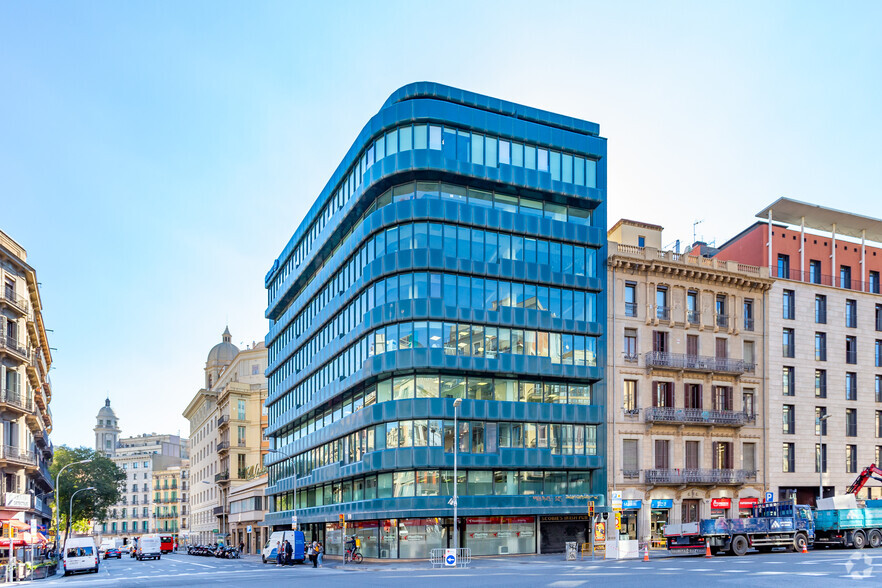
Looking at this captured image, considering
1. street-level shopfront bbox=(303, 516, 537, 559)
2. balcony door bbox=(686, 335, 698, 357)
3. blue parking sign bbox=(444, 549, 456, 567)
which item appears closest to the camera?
blue parking sign bbox=(444, 549, 456, 567)

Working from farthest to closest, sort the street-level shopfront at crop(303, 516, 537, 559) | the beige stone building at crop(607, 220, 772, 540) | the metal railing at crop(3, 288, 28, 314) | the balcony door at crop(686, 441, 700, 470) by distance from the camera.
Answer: the balcony door at crop(686, 441, 700, 470), the beige stone building at crop(607, 220, 772, 540), the metal railing at crop(3, 288, 28, 314), the street-level shopfront at crop(303, 516, 537, 559)

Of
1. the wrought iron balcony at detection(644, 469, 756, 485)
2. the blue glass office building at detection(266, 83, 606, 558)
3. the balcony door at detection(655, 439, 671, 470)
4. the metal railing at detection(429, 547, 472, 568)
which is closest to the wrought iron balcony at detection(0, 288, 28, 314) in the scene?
the blue glass office building at detection(266, 83, 606, 558)

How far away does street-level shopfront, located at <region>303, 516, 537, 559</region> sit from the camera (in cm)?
5094

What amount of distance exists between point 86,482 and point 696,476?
264 ft

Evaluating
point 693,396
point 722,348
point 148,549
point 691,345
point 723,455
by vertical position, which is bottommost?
point 148,549

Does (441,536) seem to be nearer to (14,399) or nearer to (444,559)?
(444,559)

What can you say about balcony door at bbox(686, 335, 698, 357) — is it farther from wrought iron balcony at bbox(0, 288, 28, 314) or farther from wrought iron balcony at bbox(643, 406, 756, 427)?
wrought iron balcony at bbox(0, 288, 28, 314)

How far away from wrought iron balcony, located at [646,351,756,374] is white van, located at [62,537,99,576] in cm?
4057

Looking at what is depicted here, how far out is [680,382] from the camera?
2339 inches

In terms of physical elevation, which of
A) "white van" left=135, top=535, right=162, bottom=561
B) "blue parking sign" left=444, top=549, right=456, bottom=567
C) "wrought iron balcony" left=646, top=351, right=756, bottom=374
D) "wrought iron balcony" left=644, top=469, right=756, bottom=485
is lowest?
"white van" left=135, top=535, right=162, bottom=561

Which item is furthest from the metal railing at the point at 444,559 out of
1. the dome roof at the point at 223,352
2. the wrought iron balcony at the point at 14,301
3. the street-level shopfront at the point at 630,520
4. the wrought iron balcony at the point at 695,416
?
the dome roof at the point at 223,352

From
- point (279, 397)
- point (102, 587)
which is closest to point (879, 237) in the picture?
point (279, 397)

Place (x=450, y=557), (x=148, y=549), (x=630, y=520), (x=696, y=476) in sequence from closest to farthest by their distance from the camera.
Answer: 1. (x=450, y=557)
2. (x=630, y=520)
3. (x=696, y=476)
4. (x=148, y=549)

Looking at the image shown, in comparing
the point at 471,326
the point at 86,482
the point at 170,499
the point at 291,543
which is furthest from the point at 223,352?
the point at 471,326
